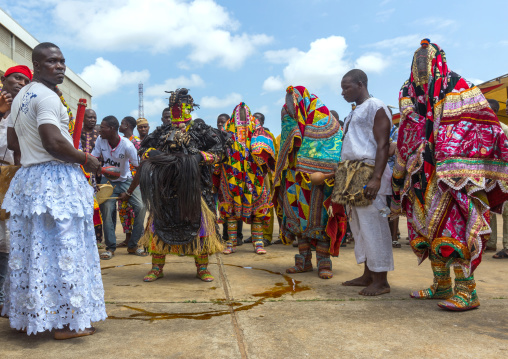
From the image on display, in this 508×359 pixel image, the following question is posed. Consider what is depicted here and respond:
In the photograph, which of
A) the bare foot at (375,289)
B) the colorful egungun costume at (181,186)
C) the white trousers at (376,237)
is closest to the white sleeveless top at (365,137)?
the white trousers at (376,237)

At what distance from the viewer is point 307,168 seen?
4.69 metres

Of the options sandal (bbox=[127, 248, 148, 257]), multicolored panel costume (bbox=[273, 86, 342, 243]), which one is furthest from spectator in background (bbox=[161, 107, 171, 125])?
multicolored panel costume (bbox=[273, 86, 342, 243])

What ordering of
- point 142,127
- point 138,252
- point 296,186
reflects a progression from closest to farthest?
point 296,186, point 138,252, point 142,127

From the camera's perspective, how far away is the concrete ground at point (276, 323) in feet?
8.27

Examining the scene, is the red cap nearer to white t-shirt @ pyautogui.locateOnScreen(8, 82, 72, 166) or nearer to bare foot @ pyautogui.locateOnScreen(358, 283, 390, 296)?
white t-shirt @ pyautogui.locateOnScreen(8, 82, 72, 166)

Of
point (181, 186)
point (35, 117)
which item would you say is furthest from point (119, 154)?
point (35, 117)

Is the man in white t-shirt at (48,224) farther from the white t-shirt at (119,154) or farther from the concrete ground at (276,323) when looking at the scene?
the white t-shirt at (119,154)

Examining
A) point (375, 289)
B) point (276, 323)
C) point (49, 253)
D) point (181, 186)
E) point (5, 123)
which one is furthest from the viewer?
point (181, 186)

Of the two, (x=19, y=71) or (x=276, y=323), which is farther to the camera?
(x=19, y=71)

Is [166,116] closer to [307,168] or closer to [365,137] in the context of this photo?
[307,168]

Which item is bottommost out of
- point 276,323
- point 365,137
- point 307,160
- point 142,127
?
point 276,323

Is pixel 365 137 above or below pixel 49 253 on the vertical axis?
above

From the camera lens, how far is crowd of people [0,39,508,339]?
8.96 feet

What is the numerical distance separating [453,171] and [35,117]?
292 centimetres
